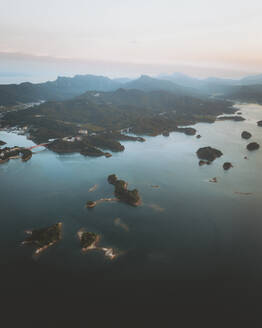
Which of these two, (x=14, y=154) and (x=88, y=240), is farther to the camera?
(x=14, y=154)

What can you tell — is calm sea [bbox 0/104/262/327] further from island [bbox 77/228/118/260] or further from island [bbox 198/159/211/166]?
island [bbox 198/159/211/166]

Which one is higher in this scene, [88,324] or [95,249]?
[95,249]

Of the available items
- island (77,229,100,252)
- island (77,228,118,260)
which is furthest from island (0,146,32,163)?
island (77,228,118,260)

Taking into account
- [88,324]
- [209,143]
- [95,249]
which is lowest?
[88,324]

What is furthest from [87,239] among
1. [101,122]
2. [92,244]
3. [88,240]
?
[101,122]

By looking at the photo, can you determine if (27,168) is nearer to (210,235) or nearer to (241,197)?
(210,235)

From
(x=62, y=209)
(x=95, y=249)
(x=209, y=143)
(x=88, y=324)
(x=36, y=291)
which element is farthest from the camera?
(x=209, y=143)

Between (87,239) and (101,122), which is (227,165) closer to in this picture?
(87,239)

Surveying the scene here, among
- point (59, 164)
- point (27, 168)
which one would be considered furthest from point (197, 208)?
point (27, 168)
